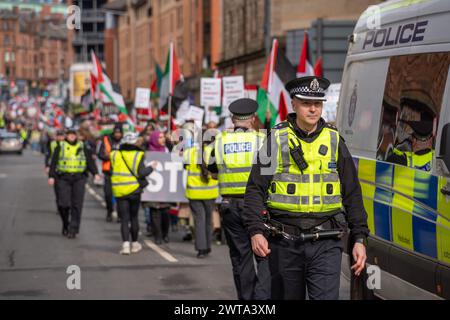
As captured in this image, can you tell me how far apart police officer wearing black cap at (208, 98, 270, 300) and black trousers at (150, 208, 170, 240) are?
691 cm

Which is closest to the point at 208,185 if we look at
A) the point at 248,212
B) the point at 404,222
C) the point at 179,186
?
the point at 179,186

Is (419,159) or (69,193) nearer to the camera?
(419,159)

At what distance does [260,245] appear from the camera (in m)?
6.99

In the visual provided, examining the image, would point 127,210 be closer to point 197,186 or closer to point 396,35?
point 197,186

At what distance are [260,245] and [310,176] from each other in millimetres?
538

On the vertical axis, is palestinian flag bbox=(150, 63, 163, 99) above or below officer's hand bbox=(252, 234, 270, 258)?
above

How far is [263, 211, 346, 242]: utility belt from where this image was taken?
7.07m

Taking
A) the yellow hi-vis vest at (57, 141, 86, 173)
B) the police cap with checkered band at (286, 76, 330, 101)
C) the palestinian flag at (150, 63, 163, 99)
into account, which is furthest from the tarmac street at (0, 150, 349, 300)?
the palestinian flag at (150, 63, 163, 99)

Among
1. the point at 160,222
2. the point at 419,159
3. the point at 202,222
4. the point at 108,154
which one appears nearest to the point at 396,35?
the point at 419,159

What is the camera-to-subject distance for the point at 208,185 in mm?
15734

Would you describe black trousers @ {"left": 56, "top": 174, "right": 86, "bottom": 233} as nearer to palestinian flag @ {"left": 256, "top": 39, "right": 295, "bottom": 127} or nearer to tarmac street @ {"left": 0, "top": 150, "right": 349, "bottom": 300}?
tarmac street @ {"left": 0, "top": 150, "right": 349, "bottom": 300}

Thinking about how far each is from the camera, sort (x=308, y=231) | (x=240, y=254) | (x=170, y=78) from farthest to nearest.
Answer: (x=170, y=78) < (x=240, y=254) < (x=308, y=231)

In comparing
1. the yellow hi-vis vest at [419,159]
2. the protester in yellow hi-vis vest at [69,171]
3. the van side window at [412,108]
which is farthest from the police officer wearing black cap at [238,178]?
the protester in yellow hi-vis vest at [69,171]

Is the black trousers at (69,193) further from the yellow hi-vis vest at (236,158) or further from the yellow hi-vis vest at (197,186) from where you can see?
the yellow hi-vis vest at (236,158)
